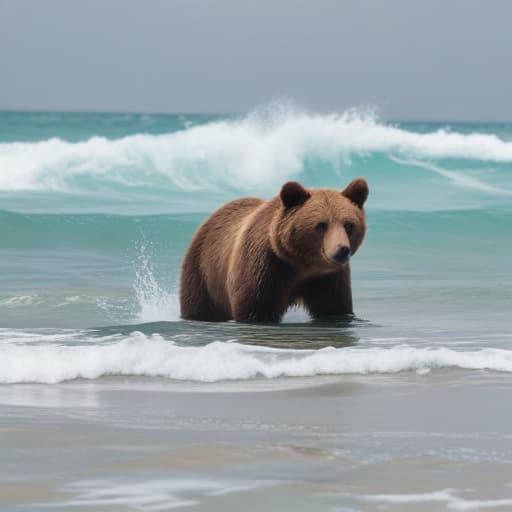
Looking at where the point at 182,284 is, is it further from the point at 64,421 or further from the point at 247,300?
the point at 64,421

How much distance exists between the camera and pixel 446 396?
6.57m

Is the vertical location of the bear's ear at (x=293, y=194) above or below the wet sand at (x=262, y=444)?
above

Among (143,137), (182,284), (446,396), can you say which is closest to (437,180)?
(143,137)

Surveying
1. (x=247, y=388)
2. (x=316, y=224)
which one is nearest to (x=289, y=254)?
(x=316, y=224)

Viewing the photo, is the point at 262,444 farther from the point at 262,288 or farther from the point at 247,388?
the point at 262,288

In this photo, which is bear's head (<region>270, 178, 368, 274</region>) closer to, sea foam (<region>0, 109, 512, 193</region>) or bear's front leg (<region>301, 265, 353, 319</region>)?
bear's front leg (<region>301, 265, 353, 319</region>)

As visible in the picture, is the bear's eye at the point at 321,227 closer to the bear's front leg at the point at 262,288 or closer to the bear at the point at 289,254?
the bear at the point at 289,254

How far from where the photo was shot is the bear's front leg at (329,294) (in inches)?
361

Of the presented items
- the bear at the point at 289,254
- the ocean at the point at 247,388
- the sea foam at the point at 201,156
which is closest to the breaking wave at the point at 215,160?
the sea foam at the point at 201,156

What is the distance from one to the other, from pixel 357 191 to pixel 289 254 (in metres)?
0.64

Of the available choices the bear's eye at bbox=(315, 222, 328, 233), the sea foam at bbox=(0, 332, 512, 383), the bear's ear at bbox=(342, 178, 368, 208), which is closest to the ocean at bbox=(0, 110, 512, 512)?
the sea foam at bbox=(0, 332, 512, 383)

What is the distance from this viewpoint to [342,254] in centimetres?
838

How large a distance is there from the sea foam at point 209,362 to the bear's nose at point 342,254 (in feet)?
2.70

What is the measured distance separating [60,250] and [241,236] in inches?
359
